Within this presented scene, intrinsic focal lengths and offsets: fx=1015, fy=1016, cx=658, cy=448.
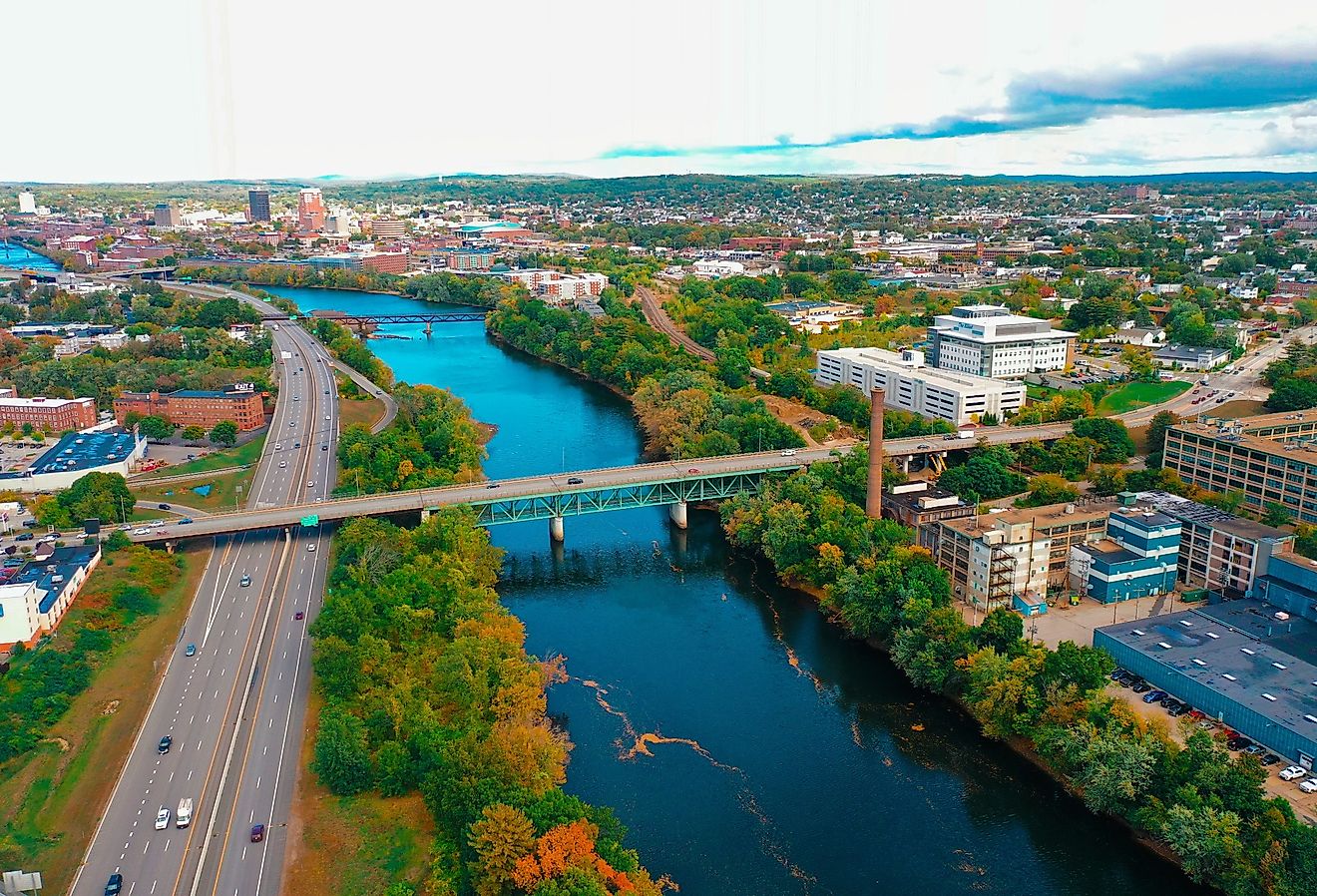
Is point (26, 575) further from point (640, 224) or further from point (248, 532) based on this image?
point (640, 224)

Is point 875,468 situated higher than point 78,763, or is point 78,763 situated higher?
point 875,468

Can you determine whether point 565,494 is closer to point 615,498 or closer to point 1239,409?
point 615,498

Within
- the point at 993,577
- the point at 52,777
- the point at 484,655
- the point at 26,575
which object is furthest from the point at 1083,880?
the point at 26,575

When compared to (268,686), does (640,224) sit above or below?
above

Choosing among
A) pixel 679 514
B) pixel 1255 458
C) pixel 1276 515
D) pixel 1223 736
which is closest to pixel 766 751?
pixel 1223 736

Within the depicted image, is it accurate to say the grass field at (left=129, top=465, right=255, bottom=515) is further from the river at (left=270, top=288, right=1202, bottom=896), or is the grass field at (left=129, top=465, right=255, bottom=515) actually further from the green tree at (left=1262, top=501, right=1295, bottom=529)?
the green tree at (left=1262, top=501, right=1295, bottom=529)

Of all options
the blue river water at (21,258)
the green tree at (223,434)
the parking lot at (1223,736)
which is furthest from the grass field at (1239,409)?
the blue river water at (21,258)

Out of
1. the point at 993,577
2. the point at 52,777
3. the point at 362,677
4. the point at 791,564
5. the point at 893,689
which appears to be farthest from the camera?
the point at 791,564
